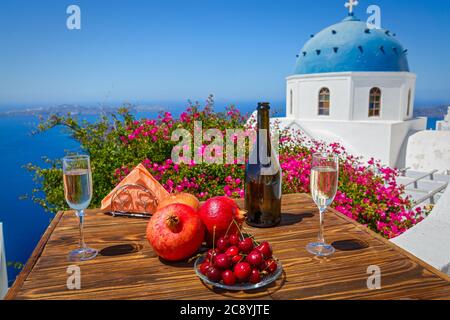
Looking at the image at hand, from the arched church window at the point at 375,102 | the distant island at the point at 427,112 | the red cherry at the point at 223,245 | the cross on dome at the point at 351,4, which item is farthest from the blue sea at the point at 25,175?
the distant island at the point at 427,112

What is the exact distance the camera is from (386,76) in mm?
15094

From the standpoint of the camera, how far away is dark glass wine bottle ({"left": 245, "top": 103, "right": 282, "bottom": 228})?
1694 millimetres

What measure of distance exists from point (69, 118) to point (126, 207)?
196 inches

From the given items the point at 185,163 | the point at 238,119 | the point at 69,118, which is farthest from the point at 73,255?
the point at 69,118

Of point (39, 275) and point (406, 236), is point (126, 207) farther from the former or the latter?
point (406, 236)

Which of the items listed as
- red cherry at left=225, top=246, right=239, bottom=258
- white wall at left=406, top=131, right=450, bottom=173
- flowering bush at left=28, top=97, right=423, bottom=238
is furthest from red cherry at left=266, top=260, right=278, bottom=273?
white wall at left=406, top=131, right=450, bottom=173

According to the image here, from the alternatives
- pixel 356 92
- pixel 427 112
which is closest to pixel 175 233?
pixel 356 92

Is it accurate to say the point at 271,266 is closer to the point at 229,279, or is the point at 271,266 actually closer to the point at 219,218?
Answer: the point at 229,279

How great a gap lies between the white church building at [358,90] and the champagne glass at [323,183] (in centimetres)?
1391

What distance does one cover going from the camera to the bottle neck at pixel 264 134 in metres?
1.68

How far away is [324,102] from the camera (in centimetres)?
1611

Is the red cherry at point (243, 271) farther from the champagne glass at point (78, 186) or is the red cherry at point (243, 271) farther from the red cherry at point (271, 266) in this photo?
the champagne glass at point (78, 186)

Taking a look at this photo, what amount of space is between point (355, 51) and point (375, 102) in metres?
2.58

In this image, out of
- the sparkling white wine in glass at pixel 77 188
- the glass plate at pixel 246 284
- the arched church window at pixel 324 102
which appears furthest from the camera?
the arched church window at pixel 324 102
